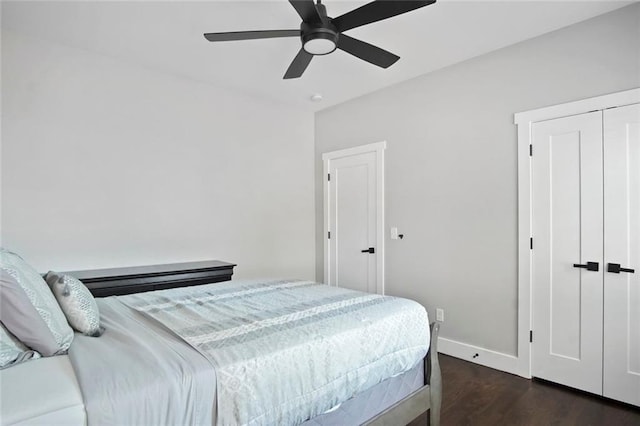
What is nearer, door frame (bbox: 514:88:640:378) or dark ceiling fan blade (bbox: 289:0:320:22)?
dark ceiling fan blade (bbox: 289:0:320:22)

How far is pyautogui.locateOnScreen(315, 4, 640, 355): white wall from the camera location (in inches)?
105

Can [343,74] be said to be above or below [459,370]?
above

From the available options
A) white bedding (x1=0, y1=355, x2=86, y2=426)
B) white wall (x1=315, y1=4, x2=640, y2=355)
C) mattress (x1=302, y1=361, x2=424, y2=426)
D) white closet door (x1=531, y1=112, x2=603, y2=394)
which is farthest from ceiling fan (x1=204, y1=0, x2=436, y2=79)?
mattress (x1=302, y1=361, x2=424, y2=426)

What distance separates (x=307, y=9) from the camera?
1924 mm

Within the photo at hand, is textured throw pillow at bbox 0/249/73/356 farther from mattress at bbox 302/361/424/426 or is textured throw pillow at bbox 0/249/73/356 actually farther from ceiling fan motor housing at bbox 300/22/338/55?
ceiling fan motor housing at bbox 300/22/338/55

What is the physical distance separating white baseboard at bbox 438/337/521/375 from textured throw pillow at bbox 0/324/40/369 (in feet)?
10.5

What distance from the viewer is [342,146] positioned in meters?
4.51

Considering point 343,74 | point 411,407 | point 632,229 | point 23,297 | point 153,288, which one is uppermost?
Answer: point 343,74

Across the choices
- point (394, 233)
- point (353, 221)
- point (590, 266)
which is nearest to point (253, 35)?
point (394, 233)

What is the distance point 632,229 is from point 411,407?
1.99 meters

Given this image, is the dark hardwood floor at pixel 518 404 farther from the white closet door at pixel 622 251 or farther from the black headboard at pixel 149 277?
the black headboard at pixel 149 277

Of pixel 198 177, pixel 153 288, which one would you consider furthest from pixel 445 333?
pixel 198 177

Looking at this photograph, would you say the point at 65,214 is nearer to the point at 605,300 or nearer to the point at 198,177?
the point at 198,177

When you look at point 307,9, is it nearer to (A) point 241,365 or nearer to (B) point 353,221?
(A) point 241,365
